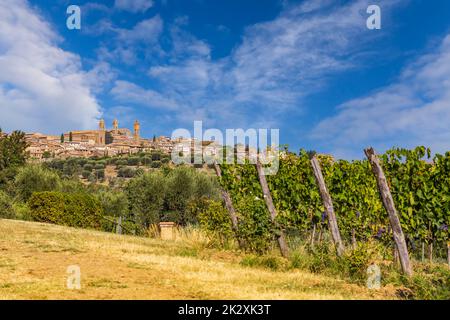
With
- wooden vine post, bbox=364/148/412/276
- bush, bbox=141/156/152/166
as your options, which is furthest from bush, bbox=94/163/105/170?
wooden vine post, bbox=364/148/412/276

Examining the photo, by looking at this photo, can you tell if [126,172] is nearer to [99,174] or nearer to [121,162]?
[99,174]

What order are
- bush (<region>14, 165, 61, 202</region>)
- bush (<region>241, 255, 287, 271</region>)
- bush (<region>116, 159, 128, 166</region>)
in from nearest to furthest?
bush (<region>241, 255, 287, 271</region>) < bush (<region>14, 165, 61, 202</region>) < bush (<region>116, 159, 128, 166</region>)

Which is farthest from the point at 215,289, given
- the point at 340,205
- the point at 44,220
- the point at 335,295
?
→ the point at 44,220

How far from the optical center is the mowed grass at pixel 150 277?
5844mm

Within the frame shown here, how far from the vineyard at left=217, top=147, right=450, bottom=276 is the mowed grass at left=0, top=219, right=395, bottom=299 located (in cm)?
124

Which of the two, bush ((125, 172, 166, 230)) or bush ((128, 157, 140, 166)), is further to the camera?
bush ((128, 157, 140, 166))

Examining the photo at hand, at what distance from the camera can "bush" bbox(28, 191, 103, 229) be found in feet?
70.1

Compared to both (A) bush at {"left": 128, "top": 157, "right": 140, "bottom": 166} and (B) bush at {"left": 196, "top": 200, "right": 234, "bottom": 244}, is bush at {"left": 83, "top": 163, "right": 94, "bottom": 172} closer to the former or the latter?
(A) bush at {"left": 128, "top": 157, "right": 140, "bottom": 166}

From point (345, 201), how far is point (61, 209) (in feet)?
52.7

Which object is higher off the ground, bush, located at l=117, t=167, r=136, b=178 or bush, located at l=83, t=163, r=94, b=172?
bush, located at l=83, t=163, r=94, b=172

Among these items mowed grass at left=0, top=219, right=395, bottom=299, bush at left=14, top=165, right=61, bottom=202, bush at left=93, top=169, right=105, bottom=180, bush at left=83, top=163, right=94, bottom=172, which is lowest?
mowed grass at left=0, top=219, right=395, bottom=299

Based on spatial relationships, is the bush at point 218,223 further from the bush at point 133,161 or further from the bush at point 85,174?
the bush at point 133,161

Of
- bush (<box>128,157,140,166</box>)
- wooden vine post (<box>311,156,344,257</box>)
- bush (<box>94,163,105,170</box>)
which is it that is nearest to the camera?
wooden vine post (<box>311,156,344,257</box>)

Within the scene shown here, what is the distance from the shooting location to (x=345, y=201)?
10.5 meters
